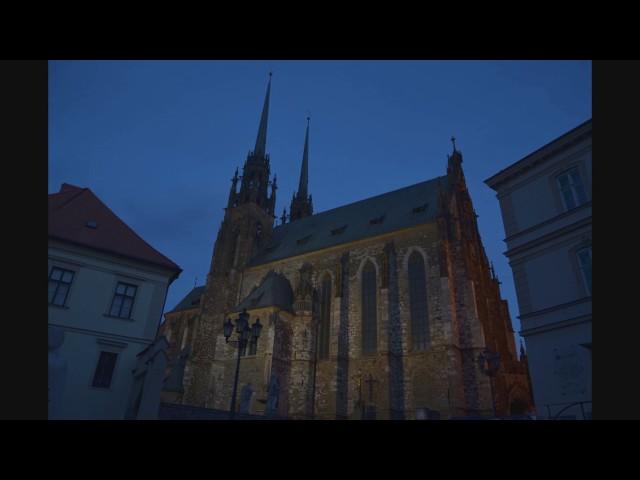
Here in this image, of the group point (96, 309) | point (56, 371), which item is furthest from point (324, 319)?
point (56, 371)

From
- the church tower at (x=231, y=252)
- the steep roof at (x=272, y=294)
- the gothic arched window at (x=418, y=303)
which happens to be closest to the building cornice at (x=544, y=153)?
the gothic arched window at (x=418, y=303)

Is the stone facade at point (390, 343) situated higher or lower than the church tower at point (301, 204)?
lower

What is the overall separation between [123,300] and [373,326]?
13.6 m

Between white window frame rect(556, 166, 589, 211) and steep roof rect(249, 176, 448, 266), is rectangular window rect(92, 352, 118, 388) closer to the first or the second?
steep roof rect(249, 176, 448, 266)

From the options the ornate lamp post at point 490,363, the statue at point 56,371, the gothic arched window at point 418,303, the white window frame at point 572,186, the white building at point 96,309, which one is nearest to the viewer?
the white window frame at point 572,186

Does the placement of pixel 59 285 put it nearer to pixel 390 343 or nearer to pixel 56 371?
pixel 56 371

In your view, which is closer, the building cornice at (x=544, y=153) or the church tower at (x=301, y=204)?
the building cornice at (x=544, y=153)

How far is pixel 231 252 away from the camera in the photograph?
3161 centimetres

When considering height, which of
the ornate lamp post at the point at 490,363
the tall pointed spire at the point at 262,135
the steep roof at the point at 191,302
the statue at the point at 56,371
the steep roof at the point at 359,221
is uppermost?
the tall pointed spire at the point at 262,135

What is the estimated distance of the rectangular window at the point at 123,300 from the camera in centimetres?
1600

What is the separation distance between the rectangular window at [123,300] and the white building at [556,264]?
48.8ft

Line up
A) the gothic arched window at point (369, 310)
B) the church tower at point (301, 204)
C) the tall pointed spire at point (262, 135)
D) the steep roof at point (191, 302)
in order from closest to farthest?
1. the gothic arched window at point (369, 310)
2. the steep roof at point (191, 302)
3. the tall pointed spire at point (262, 135)
4. the church tower at point (301, 204)

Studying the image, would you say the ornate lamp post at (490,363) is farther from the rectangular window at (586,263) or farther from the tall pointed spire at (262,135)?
the tall pointed spire at (262,135)

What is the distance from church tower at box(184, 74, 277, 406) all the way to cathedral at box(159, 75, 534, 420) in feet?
0.37
